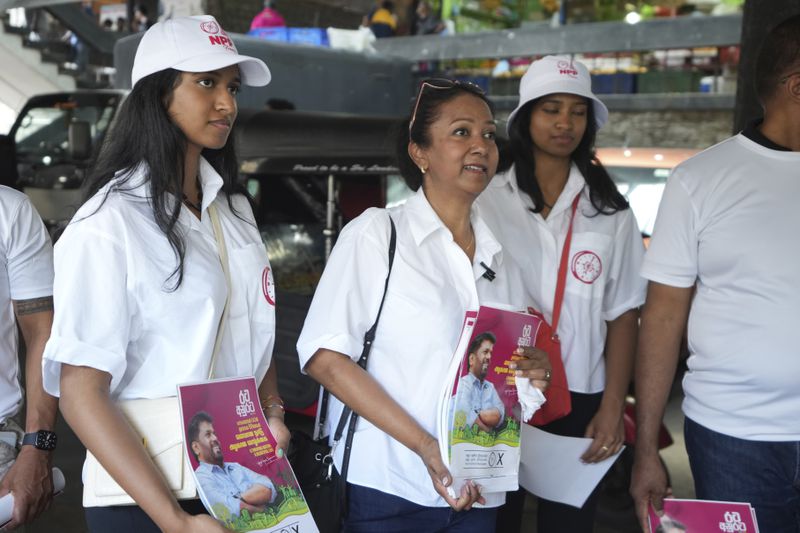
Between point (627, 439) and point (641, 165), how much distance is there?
3.08 metres

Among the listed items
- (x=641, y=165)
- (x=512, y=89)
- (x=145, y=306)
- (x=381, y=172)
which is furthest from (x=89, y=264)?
(x=512, y=89)

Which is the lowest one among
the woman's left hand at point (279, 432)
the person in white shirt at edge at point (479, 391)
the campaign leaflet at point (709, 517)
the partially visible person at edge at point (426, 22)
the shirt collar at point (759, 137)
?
the campaign leaflet at point (709, 517)

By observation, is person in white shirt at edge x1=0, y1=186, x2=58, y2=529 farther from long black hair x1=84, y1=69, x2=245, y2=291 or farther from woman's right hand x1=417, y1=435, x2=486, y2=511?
woman's right hand x1=417, y1=435, x2=486, y2=511

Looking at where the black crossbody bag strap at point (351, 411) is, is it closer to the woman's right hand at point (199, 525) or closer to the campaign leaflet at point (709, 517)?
the woman's right hand at point (199, 525)

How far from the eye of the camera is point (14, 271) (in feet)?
8.10

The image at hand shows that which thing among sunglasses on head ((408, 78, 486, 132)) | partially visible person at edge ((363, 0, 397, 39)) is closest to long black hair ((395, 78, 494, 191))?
sunglasses on head ((408, 78, 486, 132))

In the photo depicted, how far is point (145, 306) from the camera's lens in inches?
76.2

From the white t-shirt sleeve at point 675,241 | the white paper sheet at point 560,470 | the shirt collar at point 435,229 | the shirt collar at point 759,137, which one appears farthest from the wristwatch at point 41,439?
the shirt collar at point 759,137

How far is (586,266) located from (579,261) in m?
0.03

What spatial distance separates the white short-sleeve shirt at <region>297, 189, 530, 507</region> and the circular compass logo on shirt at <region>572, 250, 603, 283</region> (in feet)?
2.02

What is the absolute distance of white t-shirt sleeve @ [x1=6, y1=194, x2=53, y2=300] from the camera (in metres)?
2.45

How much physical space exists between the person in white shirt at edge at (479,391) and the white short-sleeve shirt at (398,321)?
0.15 meters

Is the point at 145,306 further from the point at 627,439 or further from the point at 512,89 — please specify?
the point at 512,89

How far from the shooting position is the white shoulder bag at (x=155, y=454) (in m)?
1.91
